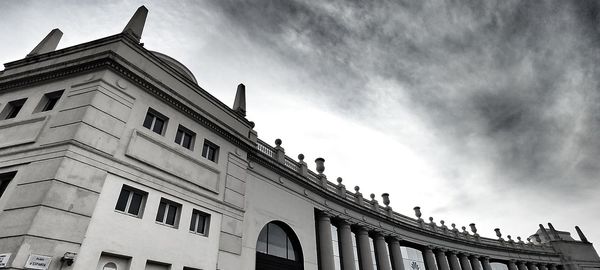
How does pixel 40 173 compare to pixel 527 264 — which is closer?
pixel 40 173

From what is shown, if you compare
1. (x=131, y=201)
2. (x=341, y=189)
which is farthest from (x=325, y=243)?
(x=131, y=201)

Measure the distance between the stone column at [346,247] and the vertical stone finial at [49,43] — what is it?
23424 mm

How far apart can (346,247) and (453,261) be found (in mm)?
21799

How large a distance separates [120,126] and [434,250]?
36.9 m

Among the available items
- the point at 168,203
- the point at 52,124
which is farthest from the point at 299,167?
the point at 52,124

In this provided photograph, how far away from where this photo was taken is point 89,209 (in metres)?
10.1

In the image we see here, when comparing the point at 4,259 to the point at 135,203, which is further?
the point at 135,203

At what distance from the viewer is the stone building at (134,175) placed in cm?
961

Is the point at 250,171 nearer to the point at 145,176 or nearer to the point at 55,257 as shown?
the point at 145,176

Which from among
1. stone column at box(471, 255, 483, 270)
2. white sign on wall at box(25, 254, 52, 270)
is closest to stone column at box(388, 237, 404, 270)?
stone column at box(471, 255, 483, 270)

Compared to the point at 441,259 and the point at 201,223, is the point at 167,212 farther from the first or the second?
the point at 441,259

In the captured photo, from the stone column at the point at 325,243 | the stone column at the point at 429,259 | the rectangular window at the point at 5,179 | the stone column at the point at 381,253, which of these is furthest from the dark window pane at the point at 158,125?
the stone column at the point at 429,259

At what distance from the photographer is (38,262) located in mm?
8523

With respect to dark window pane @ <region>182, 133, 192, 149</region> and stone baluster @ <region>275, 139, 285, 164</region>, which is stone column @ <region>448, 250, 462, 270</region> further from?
dark window pane @ <region>182, 133, 192, 149</region>
